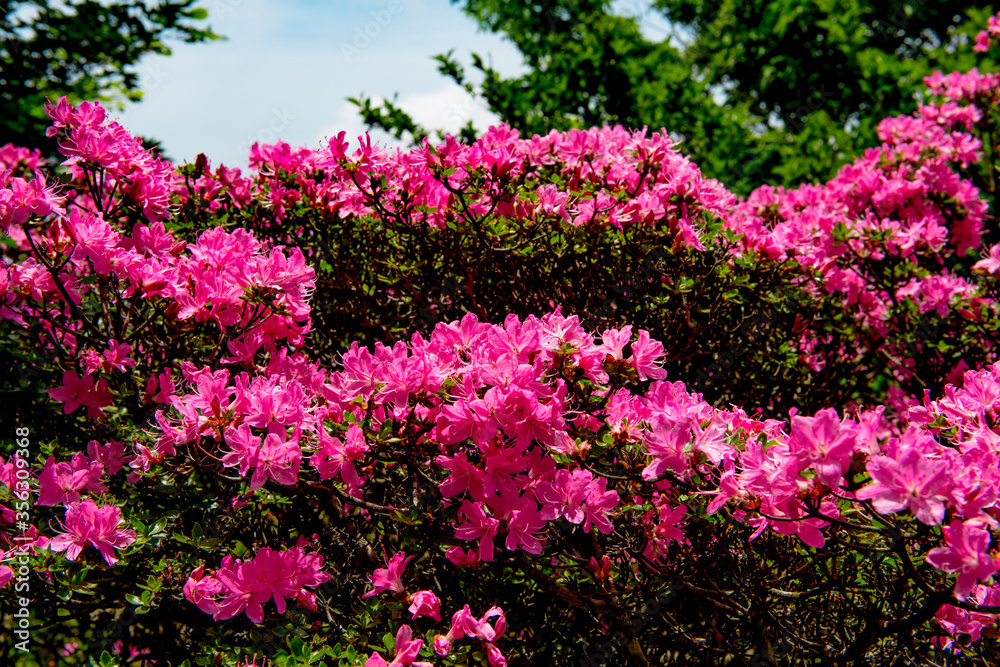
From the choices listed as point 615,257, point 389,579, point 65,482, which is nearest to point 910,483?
point 389,579

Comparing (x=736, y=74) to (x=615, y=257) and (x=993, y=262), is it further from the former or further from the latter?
(x=615, y=257)

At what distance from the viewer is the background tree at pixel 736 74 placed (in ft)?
20.8

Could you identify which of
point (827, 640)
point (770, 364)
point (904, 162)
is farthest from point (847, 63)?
point (827, 640)

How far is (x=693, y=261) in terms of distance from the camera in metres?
2.68

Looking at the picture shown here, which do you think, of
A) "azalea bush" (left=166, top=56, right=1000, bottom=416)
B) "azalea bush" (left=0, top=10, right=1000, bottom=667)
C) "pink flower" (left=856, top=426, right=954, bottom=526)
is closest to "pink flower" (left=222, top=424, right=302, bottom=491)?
"azalea bush" (left=0, top=10, right=1000, bottom=667)

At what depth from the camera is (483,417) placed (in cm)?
153

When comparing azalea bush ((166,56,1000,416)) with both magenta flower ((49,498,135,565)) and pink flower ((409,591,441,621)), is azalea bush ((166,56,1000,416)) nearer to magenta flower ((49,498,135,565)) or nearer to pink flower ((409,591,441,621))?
magenta flower ((49,498,135,565))

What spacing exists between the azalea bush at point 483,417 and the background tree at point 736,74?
2426mm

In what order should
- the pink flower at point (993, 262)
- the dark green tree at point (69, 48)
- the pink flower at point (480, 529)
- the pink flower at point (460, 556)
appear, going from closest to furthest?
the pink flower at point (480, 529)
the pink flower at point (460, 556)
the pink flower at point (993, 262)
the dark green tree at point (69, 48)

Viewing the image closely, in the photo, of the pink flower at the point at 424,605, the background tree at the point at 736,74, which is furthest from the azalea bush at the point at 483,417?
the background tree at the point at 736,74

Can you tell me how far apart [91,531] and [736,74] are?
13845mm

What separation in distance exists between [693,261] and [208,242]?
1999mm

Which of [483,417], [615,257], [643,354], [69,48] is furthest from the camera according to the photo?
[69,48]

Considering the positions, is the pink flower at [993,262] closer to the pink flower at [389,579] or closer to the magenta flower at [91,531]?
the pink flower at [389,579]
